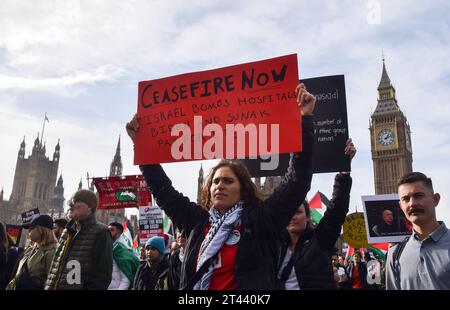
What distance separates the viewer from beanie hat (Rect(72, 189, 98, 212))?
182 inches

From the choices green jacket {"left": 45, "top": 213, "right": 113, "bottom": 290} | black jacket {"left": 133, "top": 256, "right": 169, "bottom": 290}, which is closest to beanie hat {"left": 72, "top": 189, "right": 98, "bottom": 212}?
green jacket {"left": 45, "top": 213, "right": 113, "bottom": 290}

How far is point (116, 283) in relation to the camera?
19.4ft

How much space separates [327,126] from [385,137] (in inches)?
3210

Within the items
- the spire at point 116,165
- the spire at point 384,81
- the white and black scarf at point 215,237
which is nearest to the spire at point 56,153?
the spire at point 116,165

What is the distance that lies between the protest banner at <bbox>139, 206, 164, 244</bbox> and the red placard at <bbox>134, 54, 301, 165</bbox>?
33.1 ft

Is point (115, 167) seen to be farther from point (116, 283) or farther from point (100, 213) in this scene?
point (116, 283)

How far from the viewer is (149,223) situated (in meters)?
13.9

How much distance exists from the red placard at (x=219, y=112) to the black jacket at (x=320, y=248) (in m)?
1.07

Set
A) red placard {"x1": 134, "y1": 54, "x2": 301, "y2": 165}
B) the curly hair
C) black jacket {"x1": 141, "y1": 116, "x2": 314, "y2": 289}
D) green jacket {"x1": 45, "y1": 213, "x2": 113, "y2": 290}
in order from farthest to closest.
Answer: green jacket {"x1": 45, "y1": 213, "x2": 113, "y2": 290} → red placard {"x1": 134, "y1": 54, "x2": 301, "y2": 165} → the curly hair → black jacket {"x1": 141, "y1": 116, "x2": 314, "y2": 289}

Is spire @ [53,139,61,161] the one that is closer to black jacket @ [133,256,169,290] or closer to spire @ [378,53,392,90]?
spire @ [378,53,392,90]

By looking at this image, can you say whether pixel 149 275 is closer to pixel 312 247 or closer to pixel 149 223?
pixel 312 247

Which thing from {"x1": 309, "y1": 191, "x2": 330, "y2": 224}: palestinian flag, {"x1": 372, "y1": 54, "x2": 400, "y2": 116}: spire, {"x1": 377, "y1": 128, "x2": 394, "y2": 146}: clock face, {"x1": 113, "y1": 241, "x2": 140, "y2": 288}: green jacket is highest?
{"x1": 372, "y1": 54, "x2": 400, "y2": 116}: spire
